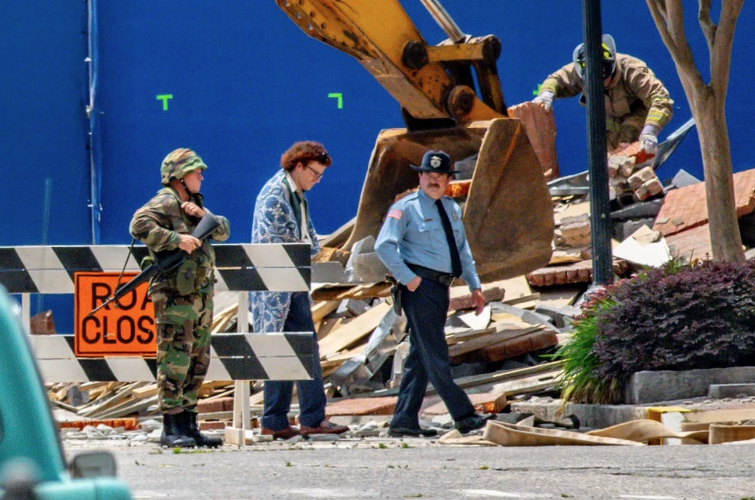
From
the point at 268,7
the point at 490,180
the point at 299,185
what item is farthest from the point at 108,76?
the point at 299,185

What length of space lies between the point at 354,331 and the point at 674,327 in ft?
14.6

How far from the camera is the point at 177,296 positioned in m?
8.50

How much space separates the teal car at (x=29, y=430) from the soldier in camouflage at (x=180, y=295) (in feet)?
20.8

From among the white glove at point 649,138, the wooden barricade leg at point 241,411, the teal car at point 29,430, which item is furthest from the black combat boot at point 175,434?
the white glove at point 649,138

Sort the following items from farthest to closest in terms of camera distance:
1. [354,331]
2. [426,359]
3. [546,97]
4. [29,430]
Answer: [546,97] → [354,331] → [426,359] → [29,430]

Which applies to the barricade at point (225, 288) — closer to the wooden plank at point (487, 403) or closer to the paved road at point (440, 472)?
Result: the paved road at point (440, 472)

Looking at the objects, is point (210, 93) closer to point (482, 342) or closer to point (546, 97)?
point (546, 97)

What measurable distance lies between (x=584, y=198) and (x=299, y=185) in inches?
316

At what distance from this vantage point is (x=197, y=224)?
28.5 ft

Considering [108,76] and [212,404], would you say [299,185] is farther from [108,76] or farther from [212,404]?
[108,76]

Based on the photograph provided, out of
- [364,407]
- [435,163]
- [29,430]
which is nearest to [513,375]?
[364,407]

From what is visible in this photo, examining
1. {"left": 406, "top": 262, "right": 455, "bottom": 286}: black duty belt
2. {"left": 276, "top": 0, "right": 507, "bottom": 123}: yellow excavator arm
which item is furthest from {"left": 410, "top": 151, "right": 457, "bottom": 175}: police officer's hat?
{"left": 276, "top": 0, "right": 507, "bottom": 123}: yellow excavator arm

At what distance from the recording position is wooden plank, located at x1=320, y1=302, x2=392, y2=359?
13328 mm

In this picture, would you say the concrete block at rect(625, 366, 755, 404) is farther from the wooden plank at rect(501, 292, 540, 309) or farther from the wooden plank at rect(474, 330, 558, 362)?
the wooden plank at rect(501, 292, 540, 309)
